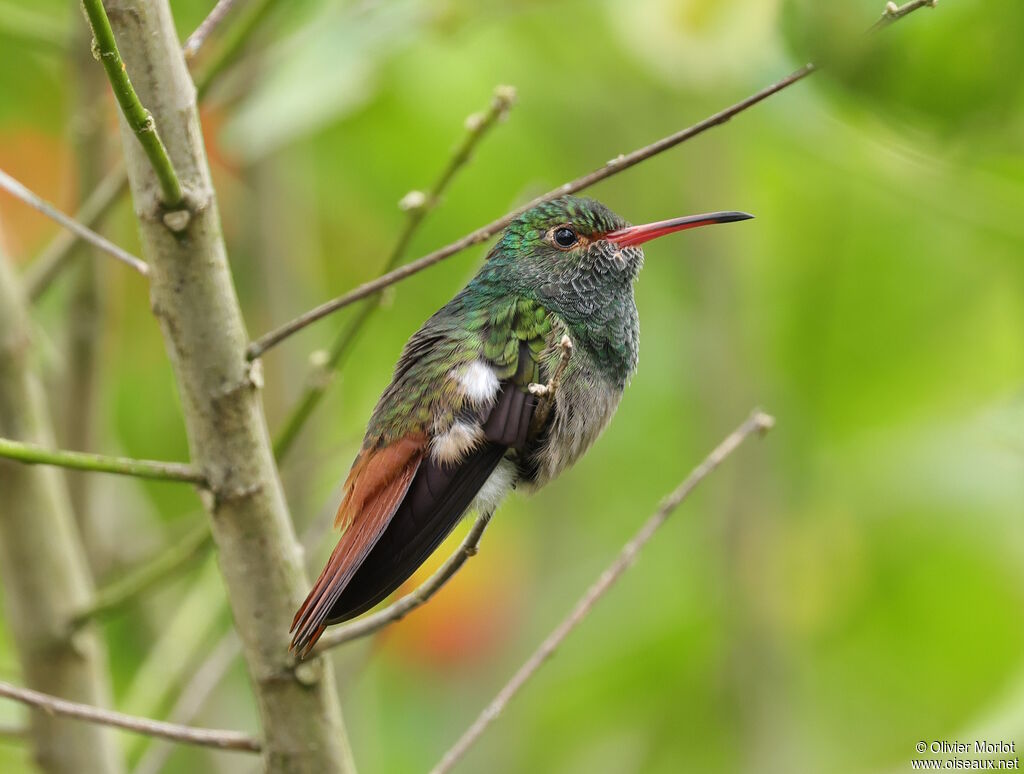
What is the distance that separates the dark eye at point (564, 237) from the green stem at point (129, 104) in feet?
2.84

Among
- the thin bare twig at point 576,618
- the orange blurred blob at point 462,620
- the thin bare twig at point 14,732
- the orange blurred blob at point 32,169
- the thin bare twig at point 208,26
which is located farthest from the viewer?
the orange blurred blob at point 462,620

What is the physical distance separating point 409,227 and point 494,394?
0.30 metres

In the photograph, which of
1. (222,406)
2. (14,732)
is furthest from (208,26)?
(14,732)

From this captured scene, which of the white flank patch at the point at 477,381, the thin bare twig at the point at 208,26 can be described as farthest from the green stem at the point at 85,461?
the thin bare twig at the point at 208,26

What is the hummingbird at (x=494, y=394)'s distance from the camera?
1785mm

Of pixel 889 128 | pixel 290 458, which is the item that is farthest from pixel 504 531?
pixel 889 128

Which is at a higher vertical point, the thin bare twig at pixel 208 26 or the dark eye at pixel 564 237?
the thin bare twig at pixel 208 26

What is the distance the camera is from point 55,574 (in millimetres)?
2521

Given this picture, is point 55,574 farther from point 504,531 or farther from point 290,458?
point 504,531

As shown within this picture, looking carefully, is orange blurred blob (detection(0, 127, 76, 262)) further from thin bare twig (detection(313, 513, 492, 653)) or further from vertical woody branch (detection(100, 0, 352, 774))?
thin bare twig (detection(313, 513, 492, 653))

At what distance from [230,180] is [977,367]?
2.65 m

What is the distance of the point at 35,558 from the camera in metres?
2.52

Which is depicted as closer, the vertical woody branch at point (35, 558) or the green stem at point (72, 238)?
the green stem at point (72, 238)

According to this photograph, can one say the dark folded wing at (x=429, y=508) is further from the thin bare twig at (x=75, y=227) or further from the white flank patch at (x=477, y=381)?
the thin bare twig at (x=75, y=227)
